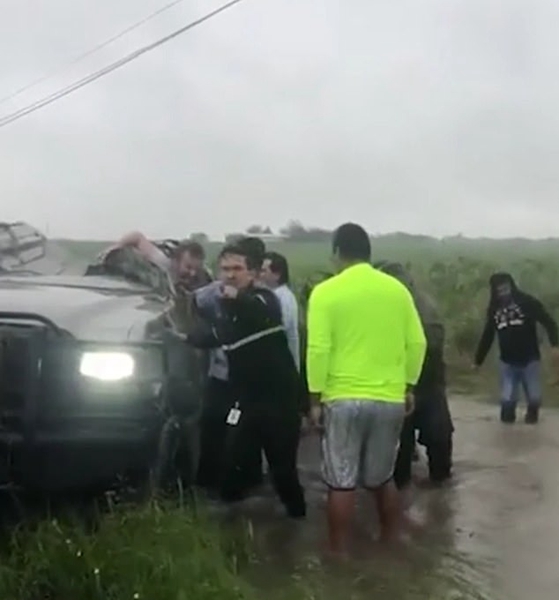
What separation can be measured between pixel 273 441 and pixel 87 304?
1.37 metres

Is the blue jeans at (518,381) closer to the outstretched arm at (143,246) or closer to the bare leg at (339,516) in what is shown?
the outstretched arm at (143,246)

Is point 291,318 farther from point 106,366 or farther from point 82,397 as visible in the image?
point 82,397

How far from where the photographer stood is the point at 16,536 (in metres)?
6.32

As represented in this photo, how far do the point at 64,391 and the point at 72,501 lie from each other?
0.60 metres

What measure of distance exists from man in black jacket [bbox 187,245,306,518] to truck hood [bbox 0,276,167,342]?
382 mm

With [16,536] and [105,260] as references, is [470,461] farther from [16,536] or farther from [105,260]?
[16,536]

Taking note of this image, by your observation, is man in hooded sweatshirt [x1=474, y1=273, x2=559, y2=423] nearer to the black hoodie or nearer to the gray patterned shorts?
the black hoodie

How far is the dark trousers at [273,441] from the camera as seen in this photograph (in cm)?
777

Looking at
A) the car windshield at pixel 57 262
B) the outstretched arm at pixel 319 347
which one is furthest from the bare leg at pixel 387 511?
the car windshield at pixel 57 262

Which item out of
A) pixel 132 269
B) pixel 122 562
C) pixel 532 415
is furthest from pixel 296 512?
pixel 532 415

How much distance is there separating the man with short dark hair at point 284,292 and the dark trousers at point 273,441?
2.15ft

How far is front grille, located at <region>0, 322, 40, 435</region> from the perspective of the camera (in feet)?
20.9

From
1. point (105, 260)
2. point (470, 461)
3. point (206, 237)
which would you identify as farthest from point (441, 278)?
point (105, 260)

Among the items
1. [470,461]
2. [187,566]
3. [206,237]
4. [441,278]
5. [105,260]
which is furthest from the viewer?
[441,278]
